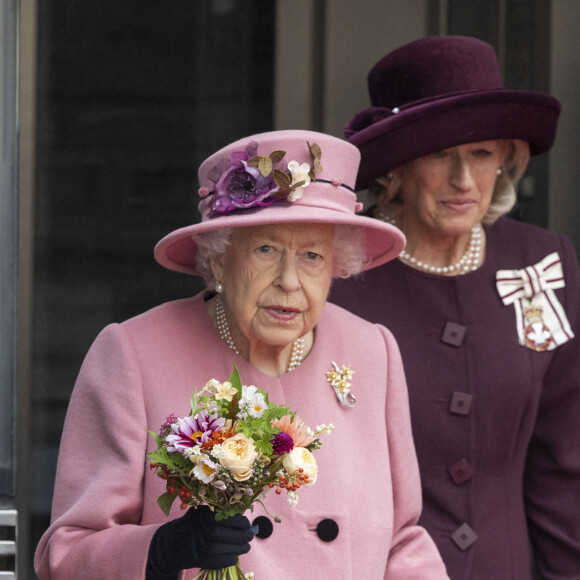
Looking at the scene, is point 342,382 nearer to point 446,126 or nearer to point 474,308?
point 474,308

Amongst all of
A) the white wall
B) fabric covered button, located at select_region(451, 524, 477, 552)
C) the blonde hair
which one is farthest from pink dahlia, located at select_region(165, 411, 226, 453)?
the white wall

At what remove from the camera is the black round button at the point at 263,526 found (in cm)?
300

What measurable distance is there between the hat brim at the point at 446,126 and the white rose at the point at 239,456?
1.51 meters

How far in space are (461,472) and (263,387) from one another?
862 mm

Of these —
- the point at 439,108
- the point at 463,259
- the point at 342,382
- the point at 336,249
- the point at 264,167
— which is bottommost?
the point at 342,382

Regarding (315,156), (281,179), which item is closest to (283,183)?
(281,179)

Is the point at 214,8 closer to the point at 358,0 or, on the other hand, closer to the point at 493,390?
the point at 358,0

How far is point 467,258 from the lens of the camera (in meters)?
3.92

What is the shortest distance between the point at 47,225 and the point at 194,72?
0.82 meters

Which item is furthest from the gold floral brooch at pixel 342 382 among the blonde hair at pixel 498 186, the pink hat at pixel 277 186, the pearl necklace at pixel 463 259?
the blonde hair at pixel 498 186

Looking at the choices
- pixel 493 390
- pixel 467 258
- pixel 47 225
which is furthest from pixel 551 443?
pixel 47 225

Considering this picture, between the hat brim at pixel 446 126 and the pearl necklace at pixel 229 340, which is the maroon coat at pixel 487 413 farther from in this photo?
the pearl necklace at pixel 229 340

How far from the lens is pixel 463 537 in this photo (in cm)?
369

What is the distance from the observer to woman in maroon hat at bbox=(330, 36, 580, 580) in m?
3.72
